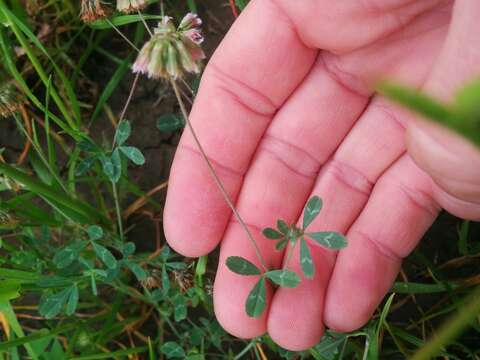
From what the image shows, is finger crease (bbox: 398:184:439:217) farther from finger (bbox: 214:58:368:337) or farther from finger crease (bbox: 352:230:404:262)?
finger (bbox: 214:58:368:337)

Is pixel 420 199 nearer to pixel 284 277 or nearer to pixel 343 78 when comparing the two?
pixel 343 78

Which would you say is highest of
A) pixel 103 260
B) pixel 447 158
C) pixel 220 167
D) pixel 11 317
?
pixel 447 158

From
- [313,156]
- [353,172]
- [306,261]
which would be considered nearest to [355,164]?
[353,172]

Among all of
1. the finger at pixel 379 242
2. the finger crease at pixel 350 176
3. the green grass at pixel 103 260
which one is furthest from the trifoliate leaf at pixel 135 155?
the finger at pixel 379 242

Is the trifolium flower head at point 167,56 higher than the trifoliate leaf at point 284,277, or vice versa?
the trifolium flower head at point 167,56

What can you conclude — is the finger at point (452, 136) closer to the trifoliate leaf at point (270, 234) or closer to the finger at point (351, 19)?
the finger at point (351, 19)

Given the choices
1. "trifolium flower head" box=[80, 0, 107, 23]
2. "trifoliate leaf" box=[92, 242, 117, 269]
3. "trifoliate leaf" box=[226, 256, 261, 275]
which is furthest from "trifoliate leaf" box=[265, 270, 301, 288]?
"trifolium flower head" box=[80, 0, 107, 23]
